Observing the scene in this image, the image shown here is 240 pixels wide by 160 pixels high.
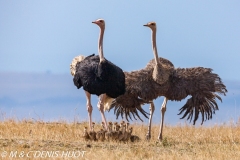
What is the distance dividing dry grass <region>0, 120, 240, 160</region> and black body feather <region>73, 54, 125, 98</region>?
1.00 meters

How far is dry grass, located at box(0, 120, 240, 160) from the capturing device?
34.6ft

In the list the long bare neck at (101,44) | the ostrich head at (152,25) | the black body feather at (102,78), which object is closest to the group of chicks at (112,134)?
the black body feather at (102,78)

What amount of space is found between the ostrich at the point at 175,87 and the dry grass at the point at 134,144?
2.21 feet

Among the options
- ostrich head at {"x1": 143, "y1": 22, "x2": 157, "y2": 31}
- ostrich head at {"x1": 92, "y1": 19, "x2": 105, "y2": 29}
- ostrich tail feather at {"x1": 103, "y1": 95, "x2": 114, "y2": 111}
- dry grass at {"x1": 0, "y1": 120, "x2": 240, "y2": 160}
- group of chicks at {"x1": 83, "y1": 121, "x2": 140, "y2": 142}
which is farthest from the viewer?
ostrich head at {"x1": 143, "y1": 22, "x2": 157, "y2": 31}

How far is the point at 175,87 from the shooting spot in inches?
529

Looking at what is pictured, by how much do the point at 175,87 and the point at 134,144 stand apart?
191 centimetres

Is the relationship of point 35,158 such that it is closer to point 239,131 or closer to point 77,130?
point 77,130

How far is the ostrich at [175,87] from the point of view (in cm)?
1343

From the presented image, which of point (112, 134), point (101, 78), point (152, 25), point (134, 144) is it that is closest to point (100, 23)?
point (152, 25)

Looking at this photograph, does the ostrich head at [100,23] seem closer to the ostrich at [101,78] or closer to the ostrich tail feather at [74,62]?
the ostrich at [101,78]

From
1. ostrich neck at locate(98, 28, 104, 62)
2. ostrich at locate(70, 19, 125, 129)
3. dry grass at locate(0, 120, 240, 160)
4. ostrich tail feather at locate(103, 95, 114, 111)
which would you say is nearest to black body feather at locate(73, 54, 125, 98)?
ostrich at locate(70, 19, 125, 129)

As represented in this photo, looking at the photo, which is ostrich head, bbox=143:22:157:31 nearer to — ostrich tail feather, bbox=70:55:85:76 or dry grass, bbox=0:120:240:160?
ostrich tail feather, bbox=70:55:85:76

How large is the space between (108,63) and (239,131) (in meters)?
3.64

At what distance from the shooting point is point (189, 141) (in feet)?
43.6
